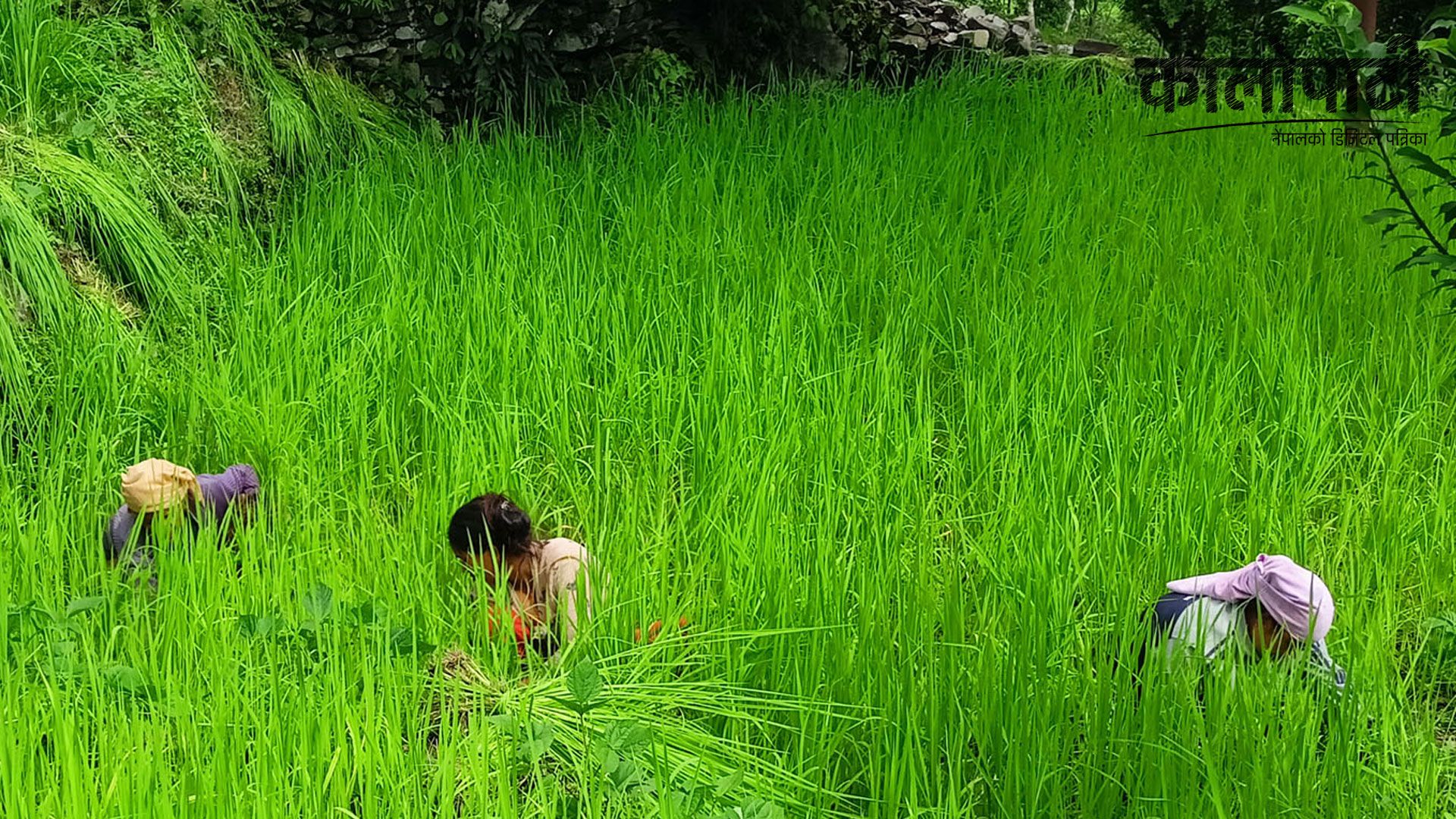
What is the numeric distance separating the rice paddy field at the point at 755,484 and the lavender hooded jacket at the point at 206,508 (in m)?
0.06

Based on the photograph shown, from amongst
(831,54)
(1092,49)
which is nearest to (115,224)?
(831,54)

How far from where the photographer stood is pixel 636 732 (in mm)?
1941

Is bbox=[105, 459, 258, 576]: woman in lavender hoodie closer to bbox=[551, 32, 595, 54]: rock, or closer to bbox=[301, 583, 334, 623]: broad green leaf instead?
bbox=[301, 583, 334, 623]: broad green leaf

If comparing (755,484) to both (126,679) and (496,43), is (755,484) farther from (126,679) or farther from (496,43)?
(496,43)

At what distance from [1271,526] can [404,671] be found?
1.84 metres

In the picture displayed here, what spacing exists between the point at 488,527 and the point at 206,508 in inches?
27.2

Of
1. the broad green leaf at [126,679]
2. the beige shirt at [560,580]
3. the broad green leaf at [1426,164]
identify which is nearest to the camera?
the broad green leaf at [1426,164]

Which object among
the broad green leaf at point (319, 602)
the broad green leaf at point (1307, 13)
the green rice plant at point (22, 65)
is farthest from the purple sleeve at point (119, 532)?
the broad green leaf at point (1307, 13)

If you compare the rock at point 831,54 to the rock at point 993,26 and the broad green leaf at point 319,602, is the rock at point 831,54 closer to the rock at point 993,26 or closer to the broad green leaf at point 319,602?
the rock at point 993,26

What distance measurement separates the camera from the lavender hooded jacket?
264 centimetres

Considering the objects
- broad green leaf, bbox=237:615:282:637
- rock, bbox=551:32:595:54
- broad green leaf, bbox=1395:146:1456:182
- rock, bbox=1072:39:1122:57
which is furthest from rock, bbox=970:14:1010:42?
broad green leaf, bbox=237:615:282:637

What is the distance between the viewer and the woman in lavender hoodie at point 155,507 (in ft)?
8.47

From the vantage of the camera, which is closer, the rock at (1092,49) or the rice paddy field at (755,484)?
the rice paddy field at (755,484)

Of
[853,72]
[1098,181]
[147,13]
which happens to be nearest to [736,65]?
[853,72]
